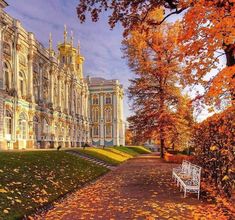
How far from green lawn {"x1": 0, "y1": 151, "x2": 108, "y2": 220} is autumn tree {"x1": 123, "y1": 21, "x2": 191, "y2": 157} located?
1367cm

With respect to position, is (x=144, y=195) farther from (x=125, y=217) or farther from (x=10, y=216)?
(x=10, y=216)

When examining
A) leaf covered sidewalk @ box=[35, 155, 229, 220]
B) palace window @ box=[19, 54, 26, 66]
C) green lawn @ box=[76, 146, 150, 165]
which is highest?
palace window @ box=[19, 54, 26, 66]

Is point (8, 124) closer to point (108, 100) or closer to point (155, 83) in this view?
point (155, 83)

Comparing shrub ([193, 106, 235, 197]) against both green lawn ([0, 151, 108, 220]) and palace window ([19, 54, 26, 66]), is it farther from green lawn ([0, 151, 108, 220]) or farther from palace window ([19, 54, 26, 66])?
palace window ([19, 54, 26, 66])

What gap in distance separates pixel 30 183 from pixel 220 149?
275 inches

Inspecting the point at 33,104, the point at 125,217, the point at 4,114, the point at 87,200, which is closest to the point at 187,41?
the point at 125,217

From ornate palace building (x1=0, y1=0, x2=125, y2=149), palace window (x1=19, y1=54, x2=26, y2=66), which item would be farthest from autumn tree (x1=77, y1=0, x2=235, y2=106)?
palace window (x1=19, y1=54, x2=26, y2=66)

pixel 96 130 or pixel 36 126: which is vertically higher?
pixel 36 126

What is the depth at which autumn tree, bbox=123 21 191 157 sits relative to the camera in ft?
94.8

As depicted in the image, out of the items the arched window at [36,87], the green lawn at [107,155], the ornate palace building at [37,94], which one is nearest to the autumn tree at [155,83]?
the green lawn at [107,155]

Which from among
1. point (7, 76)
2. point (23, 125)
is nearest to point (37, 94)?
point (23, 125)

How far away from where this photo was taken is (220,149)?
36.0ft

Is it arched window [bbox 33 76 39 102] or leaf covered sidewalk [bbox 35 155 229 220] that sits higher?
arched window [bbox 33 76 39 102]

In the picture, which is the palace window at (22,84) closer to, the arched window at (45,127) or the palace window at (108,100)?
the arched window at (45,127)
